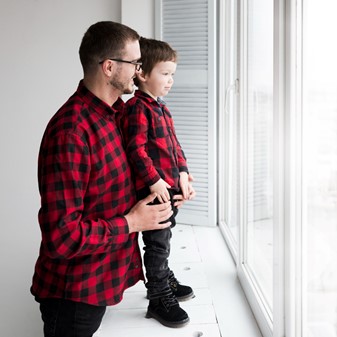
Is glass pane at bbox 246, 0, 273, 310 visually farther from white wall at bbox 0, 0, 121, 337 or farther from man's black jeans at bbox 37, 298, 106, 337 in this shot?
white wall at bbox 0, 0, 121, 337

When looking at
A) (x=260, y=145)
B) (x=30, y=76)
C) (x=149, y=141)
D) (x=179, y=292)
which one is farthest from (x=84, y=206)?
(x=30, y=76)

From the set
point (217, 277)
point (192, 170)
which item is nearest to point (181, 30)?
point (192, 170)

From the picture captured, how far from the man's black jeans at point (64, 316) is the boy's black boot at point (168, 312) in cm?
53

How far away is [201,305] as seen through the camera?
83.7 inches

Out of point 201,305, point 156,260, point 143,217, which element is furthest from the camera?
point 201,305

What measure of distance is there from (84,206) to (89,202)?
0.02 metres

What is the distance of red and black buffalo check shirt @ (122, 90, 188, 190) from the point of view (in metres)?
1.78

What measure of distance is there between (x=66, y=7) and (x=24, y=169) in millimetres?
1378

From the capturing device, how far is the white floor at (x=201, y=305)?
1898 millimetres

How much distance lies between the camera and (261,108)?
2.17 metres

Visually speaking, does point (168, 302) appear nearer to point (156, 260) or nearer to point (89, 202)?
point (156, 260)

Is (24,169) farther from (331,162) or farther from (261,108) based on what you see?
(331,162)

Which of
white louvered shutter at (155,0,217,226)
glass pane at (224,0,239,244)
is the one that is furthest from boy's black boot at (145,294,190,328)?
white louvered shutter at (155,0,217,226)

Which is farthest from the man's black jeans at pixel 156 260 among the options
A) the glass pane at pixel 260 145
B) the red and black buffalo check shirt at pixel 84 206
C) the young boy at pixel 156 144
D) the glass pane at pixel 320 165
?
the glass pane at pixel 320 165
